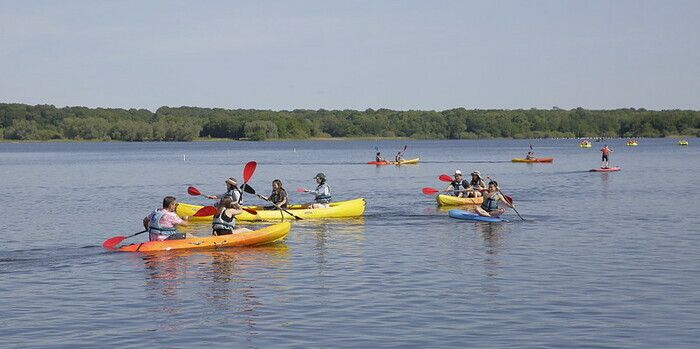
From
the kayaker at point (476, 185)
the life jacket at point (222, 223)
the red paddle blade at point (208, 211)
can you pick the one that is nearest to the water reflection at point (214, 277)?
the life jacket at point (222, 223)

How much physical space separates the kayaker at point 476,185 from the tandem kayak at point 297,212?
4.41m

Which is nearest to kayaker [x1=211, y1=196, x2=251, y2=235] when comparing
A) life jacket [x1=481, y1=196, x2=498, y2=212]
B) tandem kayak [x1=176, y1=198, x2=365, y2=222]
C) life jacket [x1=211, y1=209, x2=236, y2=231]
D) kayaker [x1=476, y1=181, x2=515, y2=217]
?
life jacket [x1=211, y1=209, x2=236, y2=231]

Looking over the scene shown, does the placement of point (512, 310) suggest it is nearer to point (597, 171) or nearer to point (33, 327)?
point (33, 327)

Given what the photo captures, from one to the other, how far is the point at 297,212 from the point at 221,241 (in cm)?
794

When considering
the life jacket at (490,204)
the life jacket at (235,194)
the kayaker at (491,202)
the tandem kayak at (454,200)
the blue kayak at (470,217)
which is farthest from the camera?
the tandem kayak at (454,200)

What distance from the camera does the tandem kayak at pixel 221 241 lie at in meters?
24.2

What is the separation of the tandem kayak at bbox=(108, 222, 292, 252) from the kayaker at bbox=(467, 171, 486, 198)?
11452 mm

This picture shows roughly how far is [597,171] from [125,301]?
55.2m

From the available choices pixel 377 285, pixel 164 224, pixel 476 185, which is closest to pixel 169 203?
pixel 164 224

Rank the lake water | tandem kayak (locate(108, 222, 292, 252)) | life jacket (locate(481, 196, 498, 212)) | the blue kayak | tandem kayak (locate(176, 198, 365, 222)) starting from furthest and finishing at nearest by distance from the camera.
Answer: life jacket (locate(481, 196, 498, 212))
tandem kayak (locate(176, 198, 365, 222))
the blue kayak
tandem kayak (locate(108, 222, 292, 252))
the lake water

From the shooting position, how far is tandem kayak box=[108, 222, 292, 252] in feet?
79.6

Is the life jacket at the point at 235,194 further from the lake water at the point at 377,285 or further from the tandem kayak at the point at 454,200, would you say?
the tandem kayak at the point at 454,200

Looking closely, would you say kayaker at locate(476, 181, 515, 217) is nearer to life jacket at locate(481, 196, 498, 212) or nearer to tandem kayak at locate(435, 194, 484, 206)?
life jacket at locate(481, 196, 498, 212)

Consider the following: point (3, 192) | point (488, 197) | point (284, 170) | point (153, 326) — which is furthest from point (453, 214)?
point (284, 170)
